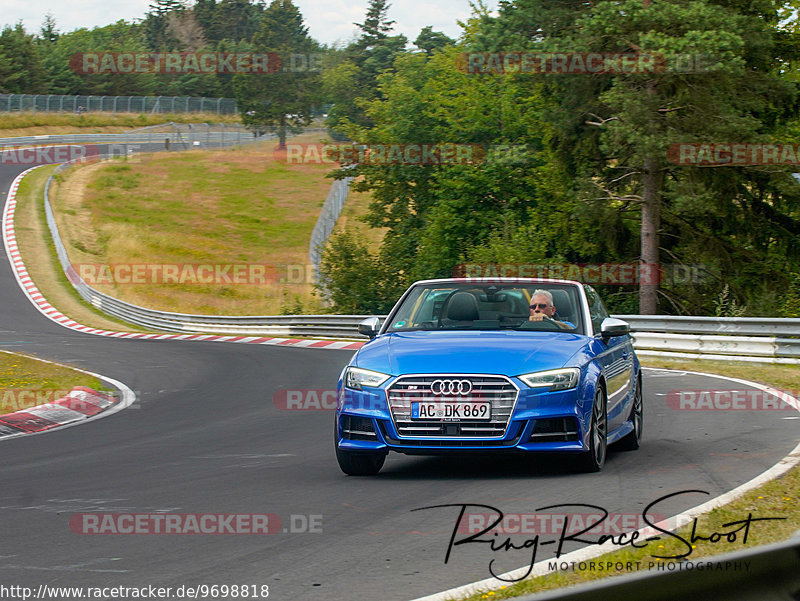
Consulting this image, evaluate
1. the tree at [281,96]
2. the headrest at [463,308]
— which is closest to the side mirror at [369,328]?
the headrest at [463,308]

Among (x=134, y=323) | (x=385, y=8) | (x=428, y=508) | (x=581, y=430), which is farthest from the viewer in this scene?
(x=385, y=8)

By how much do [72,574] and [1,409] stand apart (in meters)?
9.20

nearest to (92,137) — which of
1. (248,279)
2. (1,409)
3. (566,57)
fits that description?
(248,279)

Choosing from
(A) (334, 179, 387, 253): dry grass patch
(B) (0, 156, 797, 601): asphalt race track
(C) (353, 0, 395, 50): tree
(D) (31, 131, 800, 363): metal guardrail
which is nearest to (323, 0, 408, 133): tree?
(C) (353, 0, 395, 50): tree

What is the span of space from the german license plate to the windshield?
1334mm

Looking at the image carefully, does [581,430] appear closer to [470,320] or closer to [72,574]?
[470,320]

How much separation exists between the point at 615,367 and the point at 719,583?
20.6 feet

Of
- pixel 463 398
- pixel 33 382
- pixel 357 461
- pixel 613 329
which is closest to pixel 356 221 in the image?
pixel 33 382

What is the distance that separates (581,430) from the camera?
789 centimetres

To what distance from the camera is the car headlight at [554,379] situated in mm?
7867

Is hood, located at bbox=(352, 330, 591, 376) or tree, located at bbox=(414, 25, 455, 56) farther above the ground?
tree, located at bbox=(414, 25, 455, 56)

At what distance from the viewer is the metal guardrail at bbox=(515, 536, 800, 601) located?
9.55 feet

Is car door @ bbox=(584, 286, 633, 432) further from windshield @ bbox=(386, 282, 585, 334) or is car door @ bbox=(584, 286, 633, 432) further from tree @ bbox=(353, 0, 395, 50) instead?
tree @ bbox=(353, 0, 395, 50)

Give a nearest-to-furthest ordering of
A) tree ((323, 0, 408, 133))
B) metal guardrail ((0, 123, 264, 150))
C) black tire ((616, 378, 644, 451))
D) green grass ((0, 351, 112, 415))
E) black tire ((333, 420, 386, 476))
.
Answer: black tire ((333, 420, 386, 476)) < black tire ((616, 378, 644, 451)) < green grass ((0, 351, 112, 415)) < metal guardrail ((0, 123, 264, 150)) < tree ((323, 0, 408, 133))
